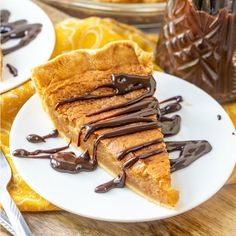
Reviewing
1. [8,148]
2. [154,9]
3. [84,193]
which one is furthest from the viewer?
[154,9]

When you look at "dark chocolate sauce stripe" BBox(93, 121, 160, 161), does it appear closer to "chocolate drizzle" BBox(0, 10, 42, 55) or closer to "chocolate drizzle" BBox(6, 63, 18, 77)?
"chocolate drizzle" BBox(6, 63, 18, 77)

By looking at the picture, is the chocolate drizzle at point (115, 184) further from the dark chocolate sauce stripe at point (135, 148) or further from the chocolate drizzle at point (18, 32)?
the chocolate drizzle at point (18, 32)

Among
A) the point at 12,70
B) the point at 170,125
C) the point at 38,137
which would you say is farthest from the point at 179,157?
the point at 12,70

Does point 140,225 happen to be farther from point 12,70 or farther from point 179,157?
point 12,70

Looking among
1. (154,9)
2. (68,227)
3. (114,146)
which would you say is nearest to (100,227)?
(68,227)

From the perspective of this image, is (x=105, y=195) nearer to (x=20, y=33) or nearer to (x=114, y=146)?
(x=114, y=146)

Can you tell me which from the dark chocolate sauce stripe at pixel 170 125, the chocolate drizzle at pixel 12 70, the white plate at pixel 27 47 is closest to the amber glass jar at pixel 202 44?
the dark chocolate sauce stripe at pixel 170 125
